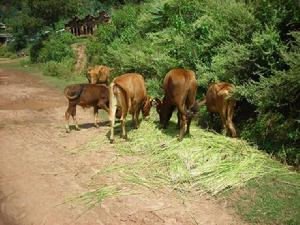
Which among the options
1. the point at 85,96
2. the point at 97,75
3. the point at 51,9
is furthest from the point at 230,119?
the point at 51,9

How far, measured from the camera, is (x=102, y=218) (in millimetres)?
6148

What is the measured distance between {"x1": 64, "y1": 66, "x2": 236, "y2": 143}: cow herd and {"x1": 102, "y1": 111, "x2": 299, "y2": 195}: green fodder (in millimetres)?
413

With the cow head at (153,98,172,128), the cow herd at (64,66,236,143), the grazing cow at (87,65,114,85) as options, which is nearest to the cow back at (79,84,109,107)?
the cow herd at (64,66,236,143)

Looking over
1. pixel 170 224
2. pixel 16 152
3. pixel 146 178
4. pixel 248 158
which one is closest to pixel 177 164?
pixel 146 178

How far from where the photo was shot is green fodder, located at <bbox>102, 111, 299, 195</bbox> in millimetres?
7160

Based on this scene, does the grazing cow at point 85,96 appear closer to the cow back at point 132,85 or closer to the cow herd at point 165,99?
the cow herd at point 165,99

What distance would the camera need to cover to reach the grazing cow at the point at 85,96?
34.0ft

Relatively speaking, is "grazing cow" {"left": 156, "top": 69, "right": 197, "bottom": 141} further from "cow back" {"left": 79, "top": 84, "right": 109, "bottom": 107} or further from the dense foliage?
"cow back" {"left": 79, "top": 84, "right": 109, "bottom": 107}

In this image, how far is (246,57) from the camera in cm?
951

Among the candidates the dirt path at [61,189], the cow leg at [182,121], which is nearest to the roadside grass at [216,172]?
the cow leg at [182,121]

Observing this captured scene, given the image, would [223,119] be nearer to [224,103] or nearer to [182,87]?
[224,103]

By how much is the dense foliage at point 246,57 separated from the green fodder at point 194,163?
67cm

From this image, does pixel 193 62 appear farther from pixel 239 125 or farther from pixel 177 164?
pixel 177 164

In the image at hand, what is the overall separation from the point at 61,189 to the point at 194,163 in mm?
2397
